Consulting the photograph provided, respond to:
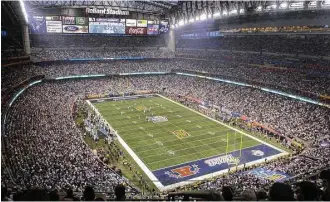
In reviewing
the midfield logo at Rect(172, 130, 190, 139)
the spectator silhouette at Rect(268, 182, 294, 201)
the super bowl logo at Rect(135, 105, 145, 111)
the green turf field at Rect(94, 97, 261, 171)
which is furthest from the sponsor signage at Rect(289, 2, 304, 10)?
the spectator silhouette at Rect(268, 182, 294, 201)

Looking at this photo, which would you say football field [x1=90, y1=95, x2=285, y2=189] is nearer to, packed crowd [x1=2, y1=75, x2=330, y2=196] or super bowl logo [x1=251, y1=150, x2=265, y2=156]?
super bowl logo [x1=251, y1=150, x2=265, y2=156]

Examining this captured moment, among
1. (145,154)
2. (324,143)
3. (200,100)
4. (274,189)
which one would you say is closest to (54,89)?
(200,100)

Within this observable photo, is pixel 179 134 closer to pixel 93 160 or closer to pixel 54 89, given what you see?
pixel 93 160

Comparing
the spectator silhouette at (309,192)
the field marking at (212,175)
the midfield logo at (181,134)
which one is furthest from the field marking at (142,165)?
the spectator silhouette at (309,192)

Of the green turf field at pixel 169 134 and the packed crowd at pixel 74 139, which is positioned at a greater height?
Answer: the packed crowd at pixel 74 139

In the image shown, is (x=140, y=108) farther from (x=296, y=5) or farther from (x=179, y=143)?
(x=296, y=5)

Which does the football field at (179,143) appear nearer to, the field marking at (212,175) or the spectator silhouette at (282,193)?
the field marking at (212,175)
